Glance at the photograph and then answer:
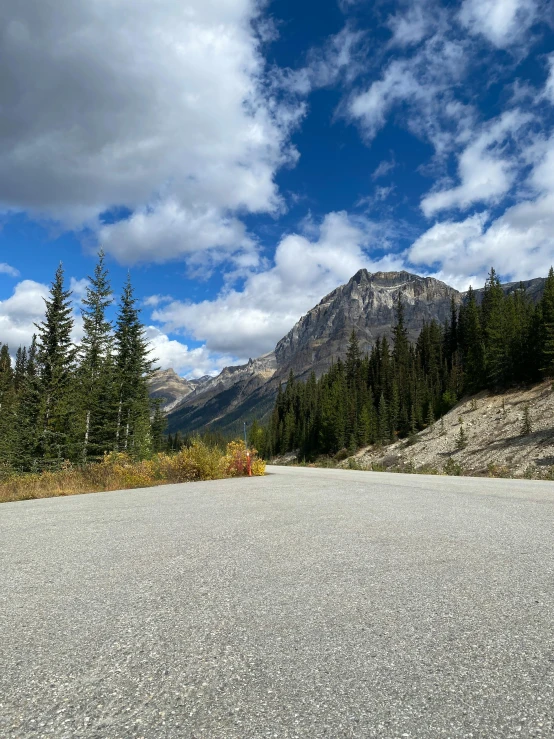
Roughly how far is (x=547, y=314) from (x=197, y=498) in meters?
47.9

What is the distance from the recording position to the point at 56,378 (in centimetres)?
2275

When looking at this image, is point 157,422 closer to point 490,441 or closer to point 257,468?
point 257,468

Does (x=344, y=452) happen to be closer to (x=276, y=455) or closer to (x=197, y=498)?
(x=276, y=455)

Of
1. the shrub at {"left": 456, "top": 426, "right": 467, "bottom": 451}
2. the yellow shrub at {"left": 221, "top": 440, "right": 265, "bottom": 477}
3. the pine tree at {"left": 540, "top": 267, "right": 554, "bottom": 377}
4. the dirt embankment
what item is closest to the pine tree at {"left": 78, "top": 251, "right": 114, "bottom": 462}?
the yellow shrub at {"left": 221, "top": 440, "right": 265, "bottom": 477}

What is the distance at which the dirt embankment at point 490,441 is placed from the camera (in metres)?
27.3

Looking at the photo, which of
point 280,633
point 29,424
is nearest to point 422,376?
point 29,424

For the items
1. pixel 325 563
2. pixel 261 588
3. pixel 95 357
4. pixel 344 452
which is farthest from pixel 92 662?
pixel 344 452

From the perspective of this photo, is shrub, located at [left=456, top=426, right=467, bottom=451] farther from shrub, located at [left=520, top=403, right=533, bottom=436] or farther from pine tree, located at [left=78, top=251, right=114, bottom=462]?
pine tree, located at [left=78, top=251, right=114, bottom=462]

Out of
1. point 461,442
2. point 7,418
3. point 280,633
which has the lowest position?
point 280,633

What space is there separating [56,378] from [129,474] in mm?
10829

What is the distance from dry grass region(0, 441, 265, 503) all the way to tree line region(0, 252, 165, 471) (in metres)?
4.86

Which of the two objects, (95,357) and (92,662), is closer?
(92,662)

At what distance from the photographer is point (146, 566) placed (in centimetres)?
450

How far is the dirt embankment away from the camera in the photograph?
2725 centimetres
